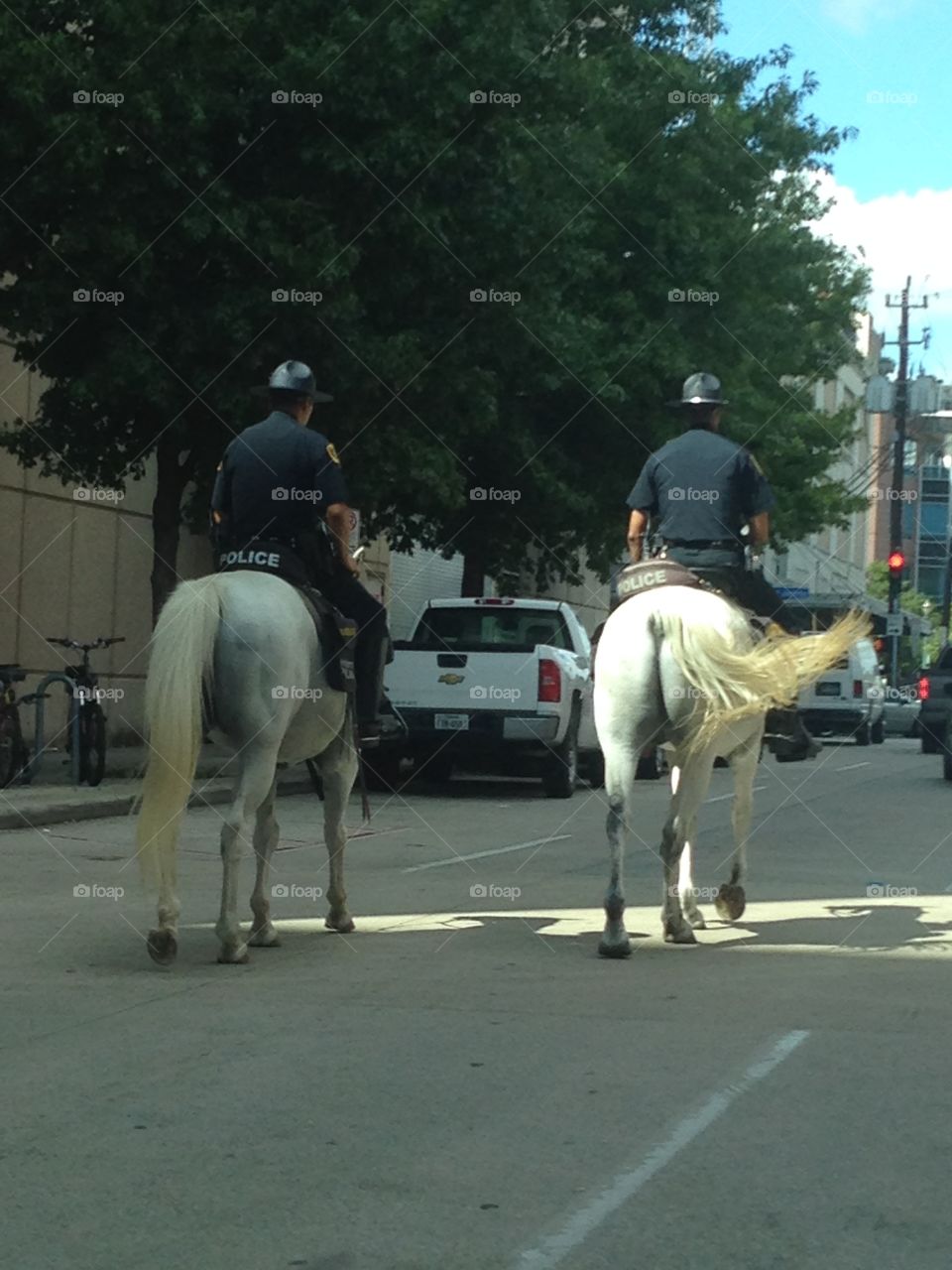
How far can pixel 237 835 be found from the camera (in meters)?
9.39

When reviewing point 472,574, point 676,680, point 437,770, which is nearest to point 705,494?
point 676,680

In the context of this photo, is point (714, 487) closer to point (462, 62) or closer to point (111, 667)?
point (462, 62)

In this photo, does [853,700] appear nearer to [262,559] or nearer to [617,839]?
[617,839]

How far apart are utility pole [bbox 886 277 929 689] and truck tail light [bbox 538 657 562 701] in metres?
23.8

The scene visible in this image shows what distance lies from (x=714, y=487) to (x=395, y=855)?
17.2 ft

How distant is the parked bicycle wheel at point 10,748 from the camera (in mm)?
18672

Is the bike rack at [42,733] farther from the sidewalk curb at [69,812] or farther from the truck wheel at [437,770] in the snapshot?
the truck wheel at [437,770]

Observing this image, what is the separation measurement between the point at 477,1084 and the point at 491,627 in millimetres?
16268

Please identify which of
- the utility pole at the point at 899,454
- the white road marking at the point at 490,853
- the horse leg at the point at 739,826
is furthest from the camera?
the utility pole at the point at 899,454

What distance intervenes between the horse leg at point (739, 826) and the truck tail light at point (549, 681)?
10.2 metres

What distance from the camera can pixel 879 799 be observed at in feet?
74.5

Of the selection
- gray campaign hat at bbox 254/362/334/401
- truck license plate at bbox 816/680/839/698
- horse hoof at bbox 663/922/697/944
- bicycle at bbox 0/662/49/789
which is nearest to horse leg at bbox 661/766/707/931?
horse hoof at bbox 663/922/697/944

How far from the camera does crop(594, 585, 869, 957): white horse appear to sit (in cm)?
995

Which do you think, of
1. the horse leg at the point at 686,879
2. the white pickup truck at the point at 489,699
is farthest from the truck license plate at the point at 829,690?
the horse leg at the point at 686,879
